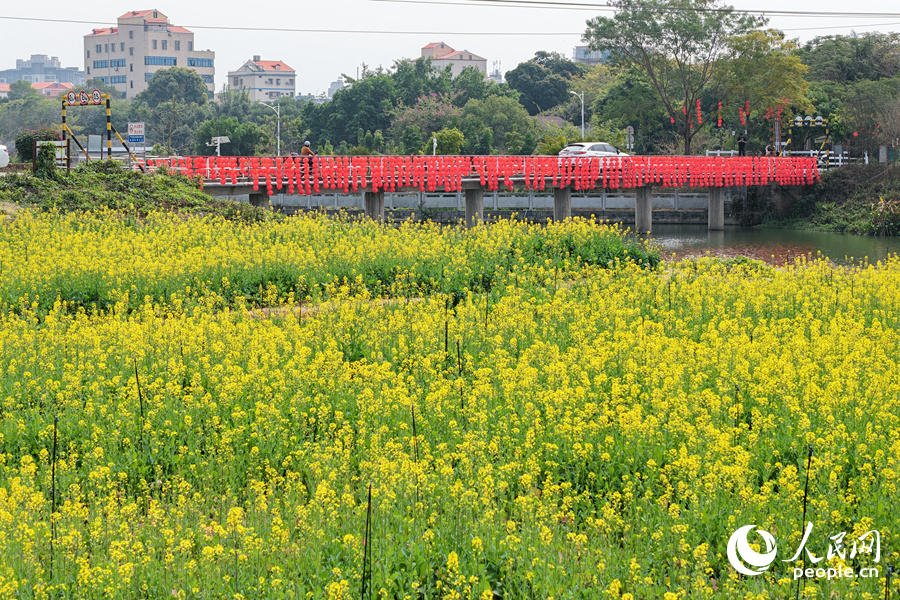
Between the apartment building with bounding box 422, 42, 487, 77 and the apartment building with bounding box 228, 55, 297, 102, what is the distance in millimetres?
24275

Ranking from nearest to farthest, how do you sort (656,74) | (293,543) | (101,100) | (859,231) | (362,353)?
1. (293,543)
2. (362,353)
3. (101,100)
4. (859,231)
5. (656,74)

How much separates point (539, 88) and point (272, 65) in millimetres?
92366

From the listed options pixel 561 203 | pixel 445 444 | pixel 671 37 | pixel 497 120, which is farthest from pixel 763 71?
pixel 445 444

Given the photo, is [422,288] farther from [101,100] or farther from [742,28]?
[742,28]

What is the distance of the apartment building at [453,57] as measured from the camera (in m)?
161

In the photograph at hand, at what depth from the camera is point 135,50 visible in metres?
141

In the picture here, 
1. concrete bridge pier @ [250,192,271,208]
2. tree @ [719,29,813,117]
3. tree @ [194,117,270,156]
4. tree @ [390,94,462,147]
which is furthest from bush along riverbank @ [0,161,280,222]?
tree @ [390,94,462,147]

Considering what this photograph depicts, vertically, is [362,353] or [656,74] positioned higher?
[656,74]

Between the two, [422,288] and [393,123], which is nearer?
[422,288]

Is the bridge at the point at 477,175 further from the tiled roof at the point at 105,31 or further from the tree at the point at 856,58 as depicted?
the tiled roof at the point at 105,31

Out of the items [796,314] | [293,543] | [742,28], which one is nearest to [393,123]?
[742,28]

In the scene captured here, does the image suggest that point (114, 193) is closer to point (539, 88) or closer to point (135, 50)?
point (539, 88)

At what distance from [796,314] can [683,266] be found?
5.88m

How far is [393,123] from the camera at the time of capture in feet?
211
